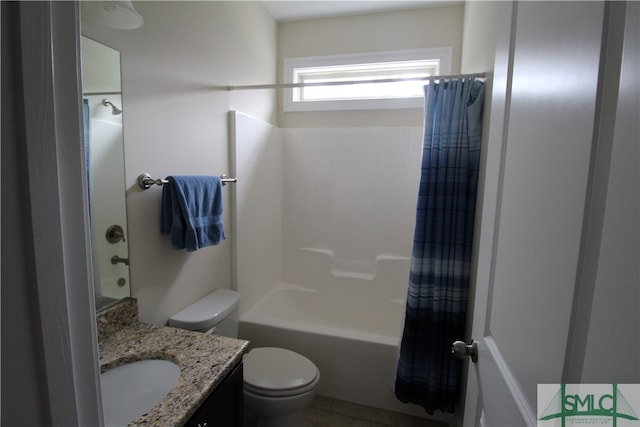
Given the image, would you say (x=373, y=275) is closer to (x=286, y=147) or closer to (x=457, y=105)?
(x=286, y=147)

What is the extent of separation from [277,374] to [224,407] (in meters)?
0.53

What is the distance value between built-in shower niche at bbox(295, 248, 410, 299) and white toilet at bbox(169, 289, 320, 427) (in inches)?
40.1

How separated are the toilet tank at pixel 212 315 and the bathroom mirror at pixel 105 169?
1.10 ft

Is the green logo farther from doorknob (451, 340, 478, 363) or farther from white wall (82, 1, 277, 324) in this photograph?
white wall (82, 1, 277, 324)

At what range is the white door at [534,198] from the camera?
0.49 metres

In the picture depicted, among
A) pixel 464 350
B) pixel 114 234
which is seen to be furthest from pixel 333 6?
pixel 464 350

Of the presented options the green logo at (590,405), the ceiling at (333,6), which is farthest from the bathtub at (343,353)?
the ceiling at (333,6)

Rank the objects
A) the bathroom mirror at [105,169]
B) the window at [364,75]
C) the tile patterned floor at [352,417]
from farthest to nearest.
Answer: the window at [364,75]
the tile patterned floor at [352,417]
the bathroom mirror at [105,169]

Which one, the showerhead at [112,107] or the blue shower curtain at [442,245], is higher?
the showerhead at [112,107]

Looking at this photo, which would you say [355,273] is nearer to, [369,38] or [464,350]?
[464,350]

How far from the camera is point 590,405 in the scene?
46 centimetres

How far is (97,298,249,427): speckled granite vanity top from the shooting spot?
846 mm

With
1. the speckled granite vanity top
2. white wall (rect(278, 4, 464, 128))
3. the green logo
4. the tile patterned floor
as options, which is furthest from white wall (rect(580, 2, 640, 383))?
white wall (rect(278, 4, 464, 128))

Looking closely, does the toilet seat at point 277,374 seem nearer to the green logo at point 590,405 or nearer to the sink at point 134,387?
the sink at point 134,387
